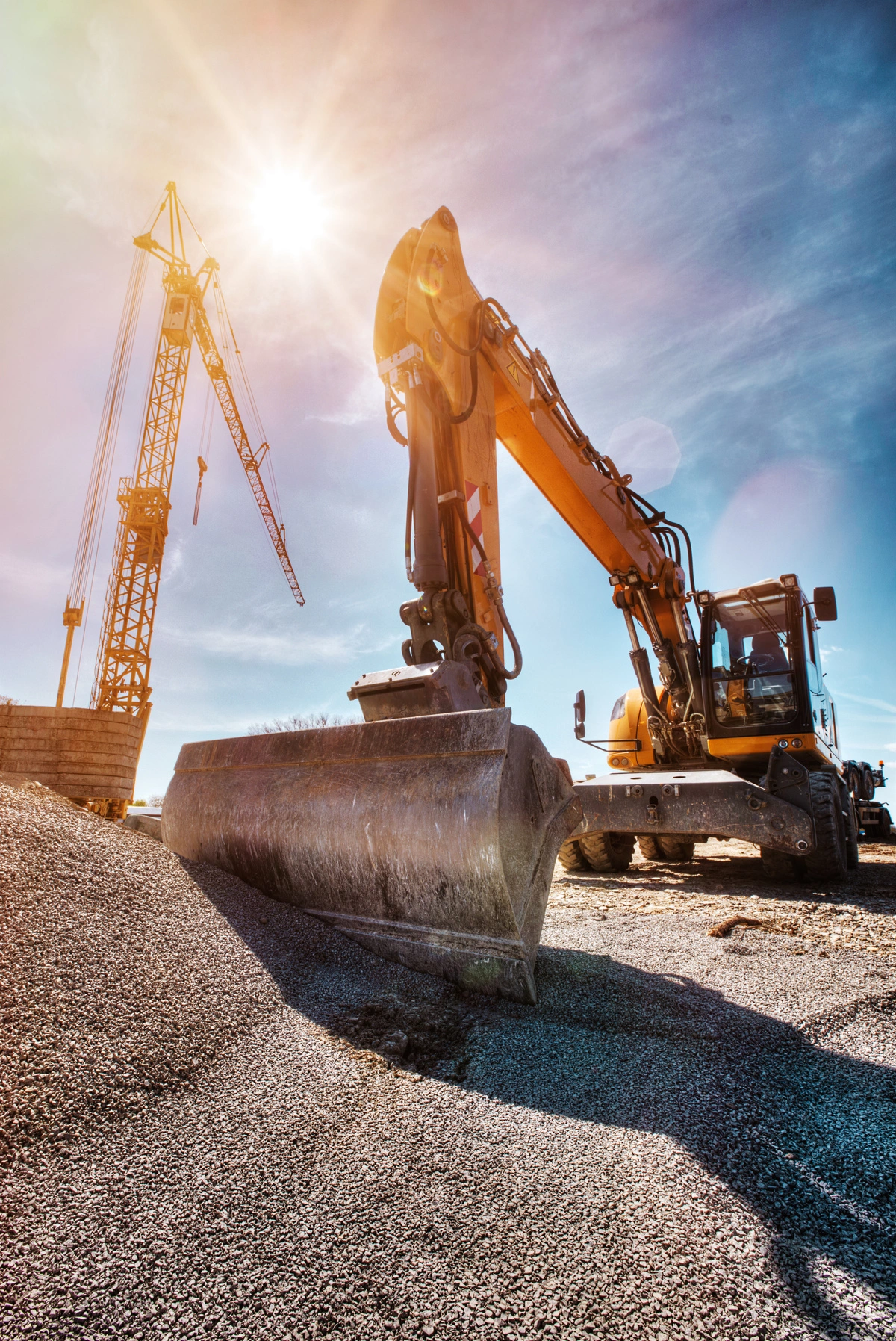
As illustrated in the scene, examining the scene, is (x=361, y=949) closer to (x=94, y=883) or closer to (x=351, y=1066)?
(x=351, y=1066)

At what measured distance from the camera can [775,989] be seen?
228cm

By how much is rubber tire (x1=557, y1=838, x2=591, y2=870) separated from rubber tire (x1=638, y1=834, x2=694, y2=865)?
1.18m

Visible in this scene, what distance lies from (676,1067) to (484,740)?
3.52 ft

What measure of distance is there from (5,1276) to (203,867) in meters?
1.83

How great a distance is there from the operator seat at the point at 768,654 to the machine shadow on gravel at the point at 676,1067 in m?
4.16

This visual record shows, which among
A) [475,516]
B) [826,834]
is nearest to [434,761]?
[475,516]

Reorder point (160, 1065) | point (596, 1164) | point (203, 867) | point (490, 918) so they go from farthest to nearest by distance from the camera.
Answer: point (203, 867), point (490, 918), point (160, 1065), point (596, 1164)

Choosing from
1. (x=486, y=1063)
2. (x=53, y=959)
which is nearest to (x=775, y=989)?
(x=486, y=1063)

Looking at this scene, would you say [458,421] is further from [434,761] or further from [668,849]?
[668,849]

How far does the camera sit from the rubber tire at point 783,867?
17.7ft

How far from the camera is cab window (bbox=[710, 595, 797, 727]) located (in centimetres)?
580

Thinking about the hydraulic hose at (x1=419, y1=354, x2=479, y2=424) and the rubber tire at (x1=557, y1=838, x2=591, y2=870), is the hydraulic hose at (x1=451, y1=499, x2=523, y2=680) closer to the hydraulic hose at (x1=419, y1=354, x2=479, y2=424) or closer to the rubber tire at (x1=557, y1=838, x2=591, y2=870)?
the hydraulic hose at (x1=419, y1=354, x2=479, y2=424)

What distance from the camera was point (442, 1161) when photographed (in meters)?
1.19

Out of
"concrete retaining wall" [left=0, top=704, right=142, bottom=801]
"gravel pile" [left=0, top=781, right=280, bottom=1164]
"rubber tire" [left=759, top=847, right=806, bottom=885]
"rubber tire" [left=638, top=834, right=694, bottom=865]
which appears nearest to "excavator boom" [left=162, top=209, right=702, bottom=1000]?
"gravel pile" [left=0, top=781, right=280, bottom=1164]
